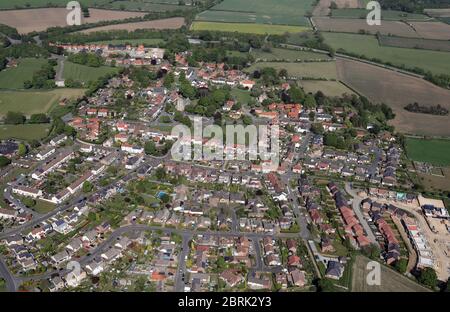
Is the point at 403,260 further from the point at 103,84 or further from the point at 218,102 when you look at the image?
the point at 103,84

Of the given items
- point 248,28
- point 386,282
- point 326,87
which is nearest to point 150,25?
point 248,28

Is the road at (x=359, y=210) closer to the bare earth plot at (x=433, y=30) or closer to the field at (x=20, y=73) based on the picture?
the field at (x=20, y=73)

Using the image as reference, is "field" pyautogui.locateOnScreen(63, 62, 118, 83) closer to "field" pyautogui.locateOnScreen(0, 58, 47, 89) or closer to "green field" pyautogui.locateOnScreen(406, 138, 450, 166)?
"field" pyautogui.locateOnScreen(0, 58, 47, 89)

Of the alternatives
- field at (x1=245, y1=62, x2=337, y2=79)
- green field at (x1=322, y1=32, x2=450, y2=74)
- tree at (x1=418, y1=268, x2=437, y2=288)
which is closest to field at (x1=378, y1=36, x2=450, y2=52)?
green field at (x1=322, y1=32, x2=450, y2=74)

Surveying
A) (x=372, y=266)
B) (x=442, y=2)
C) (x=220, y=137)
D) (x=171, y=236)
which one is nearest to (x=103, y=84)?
(x=220, y=137)

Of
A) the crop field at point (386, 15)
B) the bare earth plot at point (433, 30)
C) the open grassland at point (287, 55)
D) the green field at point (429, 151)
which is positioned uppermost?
the crop field at point (386, 15)

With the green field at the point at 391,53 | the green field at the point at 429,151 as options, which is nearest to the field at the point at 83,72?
the green field at the point at 391,53
